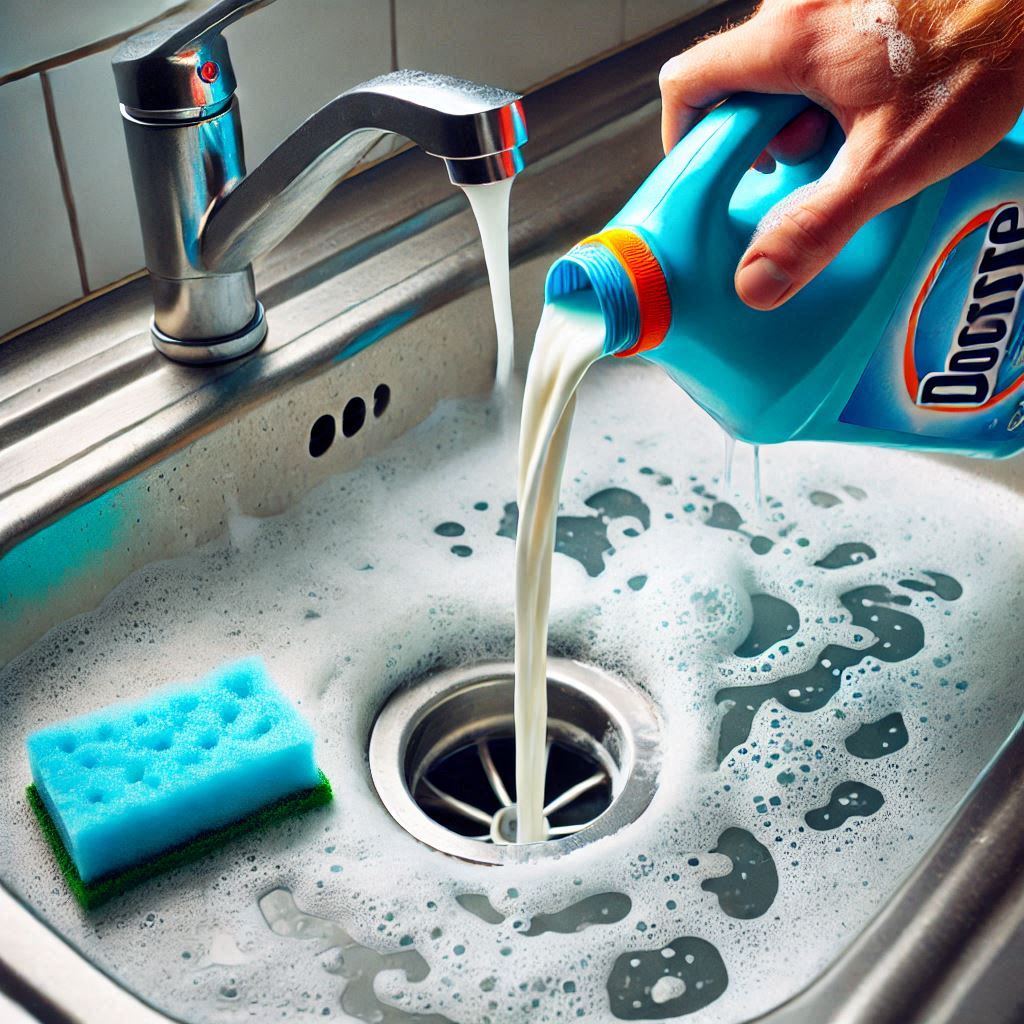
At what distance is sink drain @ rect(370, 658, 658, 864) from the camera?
2.21 ft

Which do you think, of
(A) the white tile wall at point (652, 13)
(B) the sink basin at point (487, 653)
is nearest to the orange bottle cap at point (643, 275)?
(B) the sink basin at point (487, 653)

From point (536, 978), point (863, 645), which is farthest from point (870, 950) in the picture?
point (863, 645)

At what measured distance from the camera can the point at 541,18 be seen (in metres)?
0.94

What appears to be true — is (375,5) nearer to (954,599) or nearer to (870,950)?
(954,599)

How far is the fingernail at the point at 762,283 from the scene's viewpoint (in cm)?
48

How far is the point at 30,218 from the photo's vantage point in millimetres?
713

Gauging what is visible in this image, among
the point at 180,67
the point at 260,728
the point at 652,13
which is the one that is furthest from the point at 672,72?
the point at 652,13

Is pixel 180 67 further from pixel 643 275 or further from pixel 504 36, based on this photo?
pixel 504 36

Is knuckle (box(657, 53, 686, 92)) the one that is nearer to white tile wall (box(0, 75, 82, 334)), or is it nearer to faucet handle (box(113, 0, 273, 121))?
faucet handle (box(113, 0, 273, 121))

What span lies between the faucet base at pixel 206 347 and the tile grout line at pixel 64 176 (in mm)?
59

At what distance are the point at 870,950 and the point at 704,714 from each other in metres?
0.22

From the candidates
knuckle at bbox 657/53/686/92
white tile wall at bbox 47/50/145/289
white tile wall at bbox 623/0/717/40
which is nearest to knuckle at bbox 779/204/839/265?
knuckle at bbox 657/53/686/92

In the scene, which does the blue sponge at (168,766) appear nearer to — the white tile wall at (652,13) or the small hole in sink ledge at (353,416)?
the small hole in sink ledge at (353,416)

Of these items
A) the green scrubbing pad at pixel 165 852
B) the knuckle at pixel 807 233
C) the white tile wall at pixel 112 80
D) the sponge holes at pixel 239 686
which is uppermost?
the knuckle at pixel 807 233
